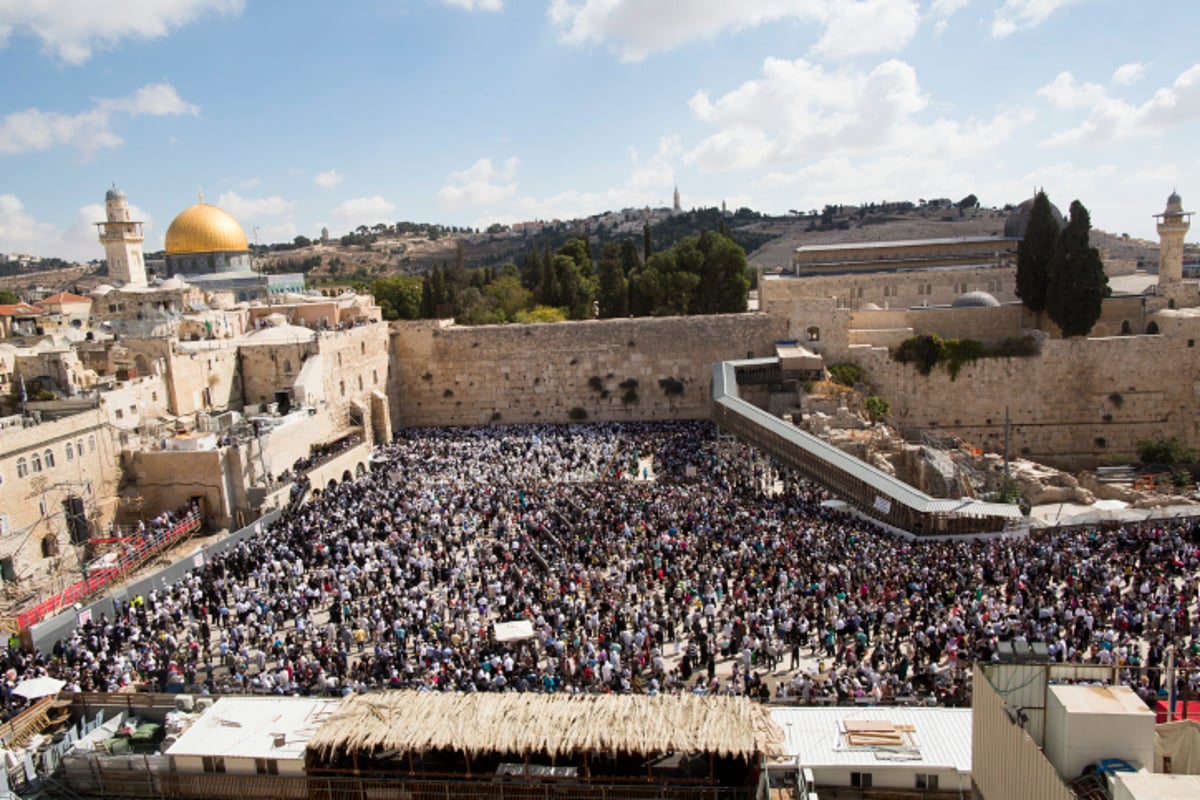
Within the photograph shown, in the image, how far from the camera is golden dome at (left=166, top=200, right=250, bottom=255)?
40.1m

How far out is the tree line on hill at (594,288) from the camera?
34.8 metres

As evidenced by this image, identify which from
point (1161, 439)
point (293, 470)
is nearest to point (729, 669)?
point (293, 470)

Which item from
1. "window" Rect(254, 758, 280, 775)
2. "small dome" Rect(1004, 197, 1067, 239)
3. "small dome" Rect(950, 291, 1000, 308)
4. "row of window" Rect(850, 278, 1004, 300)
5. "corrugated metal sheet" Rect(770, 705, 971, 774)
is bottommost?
"window" Rect(254, 758, 280, 775)

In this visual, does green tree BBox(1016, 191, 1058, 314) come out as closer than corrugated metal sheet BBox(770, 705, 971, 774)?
No

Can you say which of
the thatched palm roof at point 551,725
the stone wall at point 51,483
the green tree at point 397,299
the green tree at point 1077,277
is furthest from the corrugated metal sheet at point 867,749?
the green tree at point 397,299

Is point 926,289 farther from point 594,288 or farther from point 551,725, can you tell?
point 551,725

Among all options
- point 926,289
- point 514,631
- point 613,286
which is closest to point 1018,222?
point 926,289

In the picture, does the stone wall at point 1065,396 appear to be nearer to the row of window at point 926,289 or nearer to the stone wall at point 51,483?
the row of window at point 926,289

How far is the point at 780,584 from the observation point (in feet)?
44.0

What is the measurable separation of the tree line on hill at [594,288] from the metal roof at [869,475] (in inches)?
390

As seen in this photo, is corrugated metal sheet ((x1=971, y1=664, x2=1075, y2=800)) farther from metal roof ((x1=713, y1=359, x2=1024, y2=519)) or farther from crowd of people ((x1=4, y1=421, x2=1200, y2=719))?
metal roof ((x1=713, y1=359, x2=1024, y2=519))

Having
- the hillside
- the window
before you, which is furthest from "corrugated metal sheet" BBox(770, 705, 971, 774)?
the hillside

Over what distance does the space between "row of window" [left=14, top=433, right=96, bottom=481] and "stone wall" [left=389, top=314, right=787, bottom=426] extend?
37.2 feet

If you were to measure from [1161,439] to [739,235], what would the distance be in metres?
81.8
